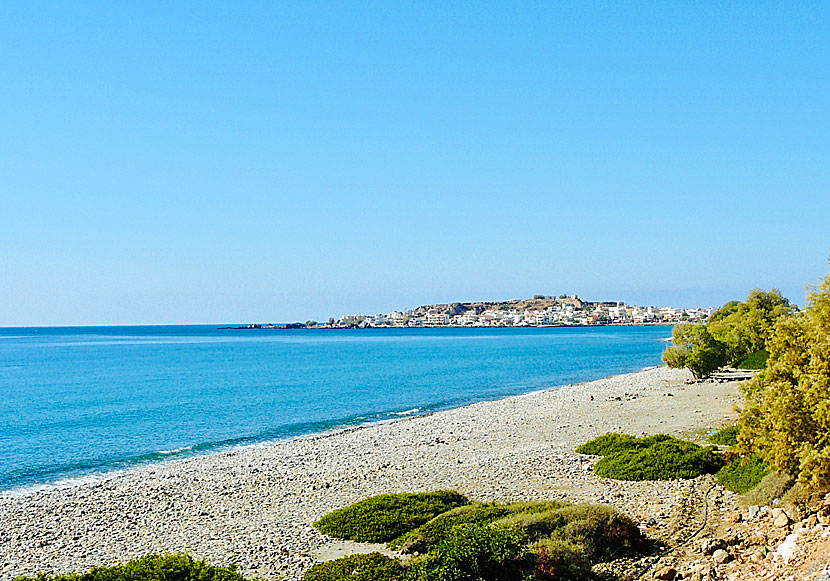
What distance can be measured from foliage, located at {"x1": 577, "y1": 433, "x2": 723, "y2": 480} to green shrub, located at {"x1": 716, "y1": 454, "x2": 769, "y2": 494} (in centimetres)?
80

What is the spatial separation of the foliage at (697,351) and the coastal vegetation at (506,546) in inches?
1445

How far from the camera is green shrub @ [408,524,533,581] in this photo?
10.8 metres

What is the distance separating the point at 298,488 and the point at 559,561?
11103mm

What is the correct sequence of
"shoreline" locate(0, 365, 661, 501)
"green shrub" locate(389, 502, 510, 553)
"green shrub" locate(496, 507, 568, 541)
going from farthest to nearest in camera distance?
"shoreline" locate(0, 365, 661, 501)
"green shrub" locate(389, 502, 510, 553)
"green shrub" locate(496, 507, 568, 541)

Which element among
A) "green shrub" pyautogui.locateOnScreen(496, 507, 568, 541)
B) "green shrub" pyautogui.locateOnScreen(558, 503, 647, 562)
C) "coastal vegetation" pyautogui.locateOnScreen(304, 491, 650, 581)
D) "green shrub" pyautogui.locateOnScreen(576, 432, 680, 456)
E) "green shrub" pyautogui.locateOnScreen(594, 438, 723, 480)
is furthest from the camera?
"green shrub" pyautogui.locateOnScreen(576, 432, 680, 456)

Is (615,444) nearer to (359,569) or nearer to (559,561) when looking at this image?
(559,561)

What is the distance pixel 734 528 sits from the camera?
13.6 metres

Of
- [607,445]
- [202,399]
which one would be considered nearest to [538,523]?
[607,445]

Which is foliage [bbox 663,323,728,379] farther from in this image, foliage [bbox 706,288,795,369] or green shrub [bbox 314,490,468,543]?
green shrub [bbox 314,490,468,543]

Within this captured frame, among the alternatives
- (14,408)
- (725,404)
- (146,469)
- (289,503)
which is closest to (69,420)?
(14,408)

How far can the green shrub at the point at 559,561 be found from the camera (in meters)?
11.4

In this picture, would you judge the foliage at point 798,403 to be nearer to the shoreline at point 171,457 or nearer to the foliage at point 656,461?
the foliage at point 656,461

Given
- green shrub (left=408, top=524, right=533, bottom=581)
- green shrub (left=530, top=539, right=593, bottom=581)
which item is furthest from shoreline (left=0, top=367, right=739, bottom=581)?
green shrub (left=530, top=539, right=593, bottom=581)

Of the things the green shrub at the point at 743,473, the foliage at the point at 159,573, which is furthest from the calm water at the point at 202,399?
the green shrub at the point at 743,473
